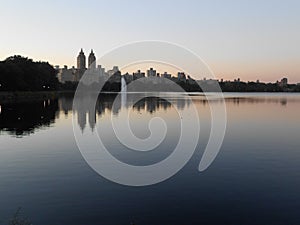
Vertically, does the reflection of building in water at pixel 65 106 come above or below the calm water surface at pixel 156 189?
above

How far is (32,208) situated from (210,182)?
10.4m

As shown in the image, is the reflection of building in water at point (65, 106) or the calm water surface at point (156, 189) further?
the reflection of building in water at point (65, 106)

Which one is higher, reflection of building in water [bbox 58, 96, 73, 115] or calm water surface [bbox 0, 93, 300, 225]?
reflection of building in water [bbox 58, 96, 73, 115]

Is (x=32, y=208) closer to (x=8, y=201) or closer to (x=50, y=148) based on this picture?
(x=8, y=201)

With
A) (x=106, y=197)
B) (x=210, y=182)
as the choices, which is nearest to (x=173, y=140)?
(x=210, y=182)

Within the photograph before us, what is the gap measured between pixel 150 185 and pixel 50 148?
13.8 meters

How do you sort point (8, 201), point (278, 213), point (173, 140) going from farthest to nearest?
point (173, 140) → point (8, 201) → point (278, 213)

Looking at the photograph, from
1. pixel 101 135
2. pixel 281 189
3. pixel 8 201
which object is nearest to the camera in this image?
pixel 8 201

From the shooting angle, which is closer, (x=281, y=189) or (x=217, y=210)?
(x=217, y=210)

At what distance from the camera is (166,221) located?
45.9 feet

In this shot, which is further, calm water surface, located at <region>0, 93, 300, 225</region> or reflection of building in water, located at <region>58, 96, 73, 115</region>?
reflection of building in water, located at <region>58, 96, 73, 115</region>

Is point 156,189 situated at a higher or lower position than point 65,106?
lower

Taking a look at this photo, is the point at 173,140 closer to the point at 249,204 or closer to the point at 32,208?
the point at 249,204

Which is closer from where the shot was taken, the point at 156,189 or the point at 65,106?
the point at 156,189
